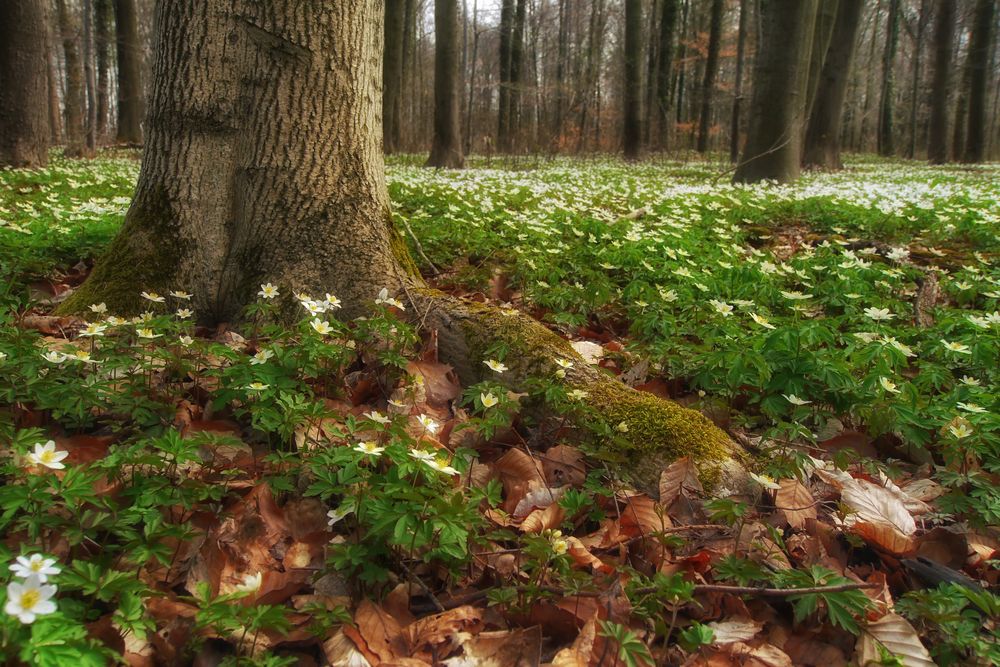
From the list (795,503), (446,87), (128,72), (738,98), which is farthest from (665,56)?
(795,503)

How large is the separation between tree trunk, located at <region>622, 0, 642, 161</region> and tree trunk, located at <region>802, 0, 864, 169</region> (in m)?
5.18

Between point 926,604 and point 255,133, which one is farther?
point 255,133

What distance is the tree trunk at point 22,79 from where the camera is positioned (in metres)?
9.55

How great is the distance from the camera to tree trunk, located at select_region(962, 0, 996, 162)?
18672mm

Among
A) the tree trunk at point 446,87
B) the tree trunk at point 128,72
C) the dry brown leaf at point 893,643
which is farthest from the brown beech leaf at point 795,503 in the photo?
the tree trunk at point 128,72

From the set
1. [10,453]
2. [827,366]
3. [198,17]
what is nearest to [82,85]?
[198,17]

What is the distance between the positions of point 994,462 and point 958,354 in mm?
934

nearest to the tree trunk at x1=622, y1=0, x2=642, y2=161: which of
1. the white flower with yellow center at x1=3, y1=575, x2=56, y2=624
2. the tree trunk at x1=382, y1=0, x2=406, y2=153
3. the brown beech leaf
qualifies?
the tree trunk at x1=382, y1=0, x2=406, y2=153

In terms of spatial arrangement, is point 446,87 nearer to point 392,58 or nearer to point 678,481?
point 392,58

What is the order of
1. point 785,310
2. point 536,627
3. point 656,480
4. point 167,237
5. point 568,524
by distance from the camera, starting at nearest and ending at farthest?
1. point 536,627
2. point 568,524
3. point 656,480
4. point 167,237
5. point 785,310

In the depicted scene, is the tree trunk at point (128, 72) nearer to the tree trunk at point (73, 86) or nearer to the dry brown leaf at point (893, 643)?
the tree trunk at point (73, 86)

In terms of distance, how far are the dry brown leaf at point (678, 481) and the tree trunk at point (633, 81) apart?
18.7 meters

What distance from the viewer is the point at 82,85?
18109 millimetres

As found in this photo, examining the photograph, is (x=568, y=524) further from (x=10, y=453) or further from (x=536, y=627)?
(x=10, y=453)
